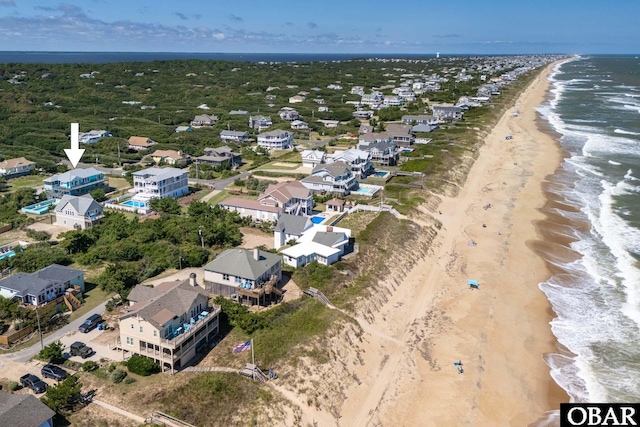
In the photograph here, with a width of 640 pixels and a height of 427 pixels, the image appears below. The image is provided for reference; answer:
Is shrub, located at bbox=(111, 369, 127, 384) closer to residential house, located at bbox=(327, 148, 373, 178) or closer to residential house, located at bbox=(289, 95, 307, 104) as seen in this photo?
residential house, located at bbox=(327, 148, 373, 178)

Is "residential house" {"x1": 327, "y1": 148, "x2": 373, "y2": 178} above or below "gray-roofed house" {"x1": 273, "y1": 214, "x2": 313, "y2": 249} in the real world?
above

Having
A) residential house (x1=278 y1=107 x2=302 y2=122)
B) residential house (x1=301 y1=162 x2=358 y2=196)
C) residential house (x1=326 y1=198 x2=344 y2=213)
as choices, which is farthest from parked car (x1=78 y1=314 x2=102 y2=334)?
residential house (x1=278 y1=107 x2=302 y2=122)

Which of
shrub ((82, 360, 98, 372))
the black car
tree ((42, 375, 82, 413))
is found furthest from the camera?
shrub ((82, 360, 98, 372))

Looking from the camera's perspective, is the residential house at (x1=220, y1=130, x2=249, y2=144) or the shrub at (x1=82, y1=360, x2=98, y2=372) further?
the residential house at (x1=220, y1=130, x2=249, y2=144)

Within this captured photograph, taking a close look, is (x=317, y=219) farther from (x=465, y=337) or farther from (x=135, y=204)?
(x=465, y=337)

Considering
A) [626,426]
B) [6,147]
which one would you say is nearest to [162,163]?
[6,147]

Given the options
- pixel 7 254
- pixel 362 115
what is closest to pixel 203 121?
pixel 362 115
